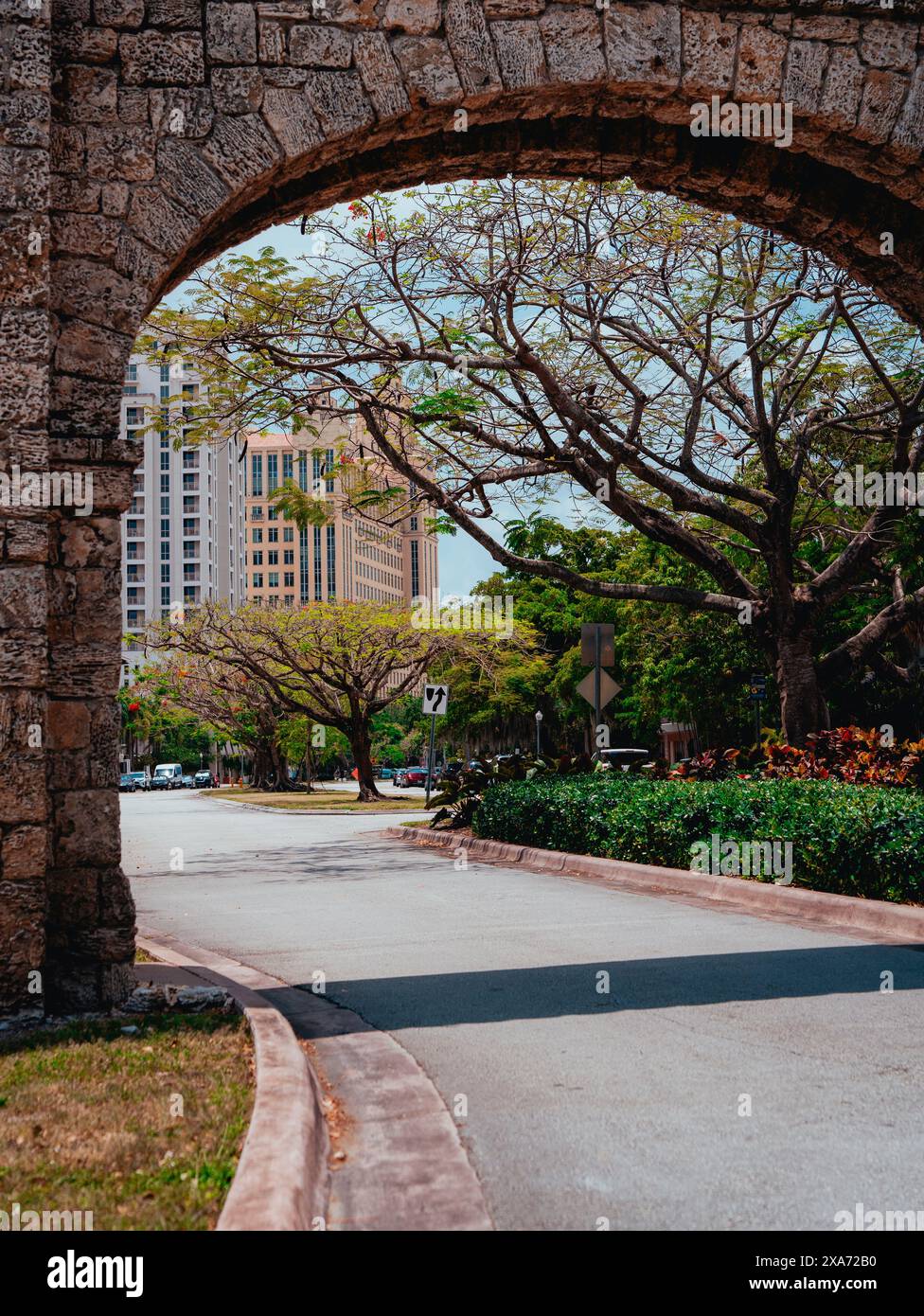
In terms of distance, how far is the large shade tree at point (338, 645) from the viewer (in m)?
37.8

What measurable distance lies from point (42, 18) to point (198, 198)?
48.4 inches

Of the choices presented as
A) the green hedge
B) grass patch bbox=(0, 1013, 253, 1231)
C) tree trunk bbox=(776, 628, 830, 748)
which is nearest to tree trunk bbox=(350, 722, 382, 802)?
the green hedge

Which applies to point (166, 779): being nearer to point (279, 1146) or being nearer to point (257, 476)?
point (257, 476)

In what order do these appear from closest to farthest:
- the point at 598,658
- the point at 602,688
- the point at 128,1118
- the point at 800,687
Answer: the point at 128,1118, the point at 800,687, the point at 602,688, the point at 598,658

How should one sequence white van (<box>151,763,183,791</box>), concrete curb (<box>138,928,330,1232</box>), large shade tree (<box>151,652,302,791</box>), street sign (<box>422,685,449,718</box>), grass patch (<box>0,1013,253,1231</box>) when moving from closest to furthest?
concrete curb (<box>138,928,330,1232</box>) → grass patch (<box>0,1013,253,1231</box>) → street sign (<box>422,685,449,718</box>) → large shade tree (<box>151,652,302,791</box>) → white van (<box>151,763,183,791</box>)

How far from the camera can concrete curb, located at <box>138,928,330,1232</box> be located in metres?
3.84

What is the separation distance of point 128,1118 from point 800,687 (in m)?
14.5

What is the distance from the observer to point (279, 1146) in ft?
14.6

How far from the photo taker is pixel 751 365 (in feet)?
58.9

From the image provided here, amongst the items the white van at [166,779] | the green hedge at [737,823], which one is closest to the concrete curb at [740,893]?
the green hedge at [737,823]

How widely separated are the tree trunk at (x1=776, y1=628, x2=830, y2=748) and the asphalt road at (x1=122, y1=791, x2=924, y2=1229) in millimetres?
5645

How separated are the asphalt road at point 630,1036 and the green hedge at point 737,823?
3.22ft

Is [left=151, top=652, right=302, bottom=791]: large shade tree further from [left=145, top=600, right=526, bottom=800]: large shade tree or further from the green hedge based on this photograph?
the green hedge

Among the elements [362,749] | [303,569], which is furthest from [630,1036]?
[303,569]
